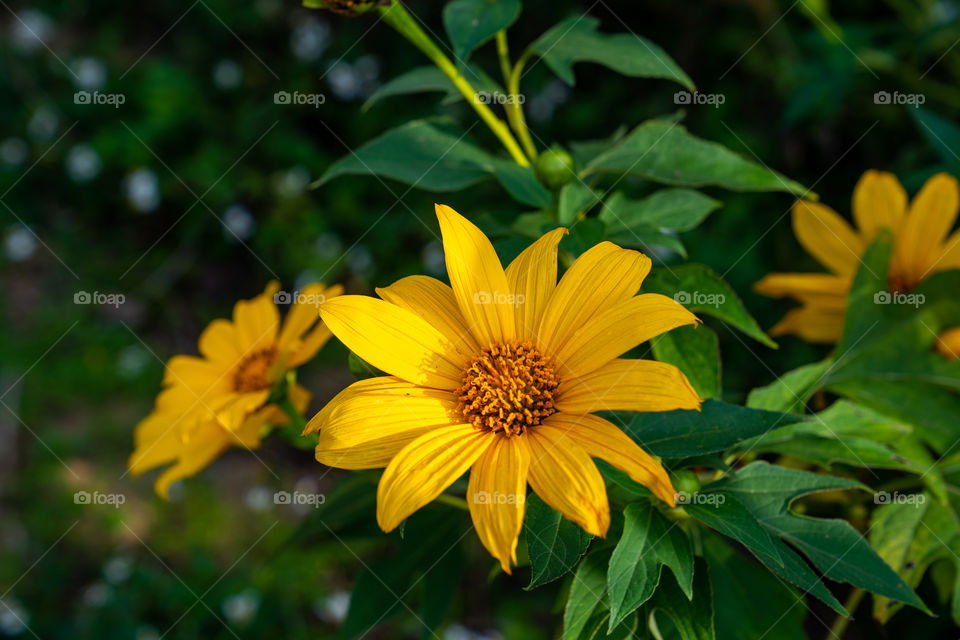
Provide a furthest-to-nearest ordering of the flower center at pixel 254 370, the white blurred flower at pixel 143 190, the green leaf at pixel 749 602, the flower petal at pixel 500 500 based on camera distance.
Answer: the white blurred flower at pixel 143 190 < the flower center at pixel 254 370 < the green leaf at pixel 749 602 < the flower petal at pixel 500 500

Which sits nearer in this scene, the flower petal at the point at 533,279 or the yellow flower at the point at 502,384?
the yellow flower at the point at 502,384

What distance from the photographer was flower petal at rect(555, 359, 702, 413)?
3.01 feet

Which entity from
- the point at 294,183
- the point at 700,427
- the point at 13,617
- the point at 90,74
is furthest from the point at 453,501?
the point at 90,74

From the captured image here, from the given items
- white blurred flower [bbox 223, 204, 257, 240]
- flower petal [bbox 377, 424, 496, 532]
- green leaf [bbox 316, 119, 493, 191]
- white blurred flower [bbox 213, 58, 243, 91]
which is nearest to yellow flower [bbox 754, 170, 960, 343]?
green leaf [bbox 316, 119, 493, 191]

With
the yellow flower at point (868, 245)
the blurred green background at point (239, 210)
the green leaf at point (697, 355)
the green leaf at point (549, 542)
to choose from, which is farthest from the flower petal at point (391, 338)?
the blurred green background at point (239, 210)

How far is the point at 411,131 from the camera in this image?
1.41 meters

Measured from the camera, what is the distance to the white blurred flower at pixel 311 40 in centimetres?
377

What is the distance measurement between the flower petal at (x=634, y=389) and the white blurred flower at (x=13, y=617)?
2.88 meters

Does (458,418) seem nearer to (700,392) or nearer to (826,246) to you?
(700,392)

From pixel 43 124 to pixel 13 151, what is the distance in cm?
21

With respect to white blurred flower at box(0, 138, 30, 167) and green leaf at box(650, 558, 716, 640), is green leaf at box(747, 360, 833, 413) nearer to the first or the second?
green leaf at box(650, 558, 716, 640)

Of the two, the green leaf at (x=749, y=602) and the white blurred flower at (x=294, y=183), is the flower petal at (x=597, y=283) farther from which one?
the white blurred flower at (x=294, y=183)

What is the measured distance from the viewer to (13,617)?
303cm

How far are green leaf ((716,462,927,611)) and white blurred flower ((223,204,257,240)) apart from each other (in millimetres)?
3014
